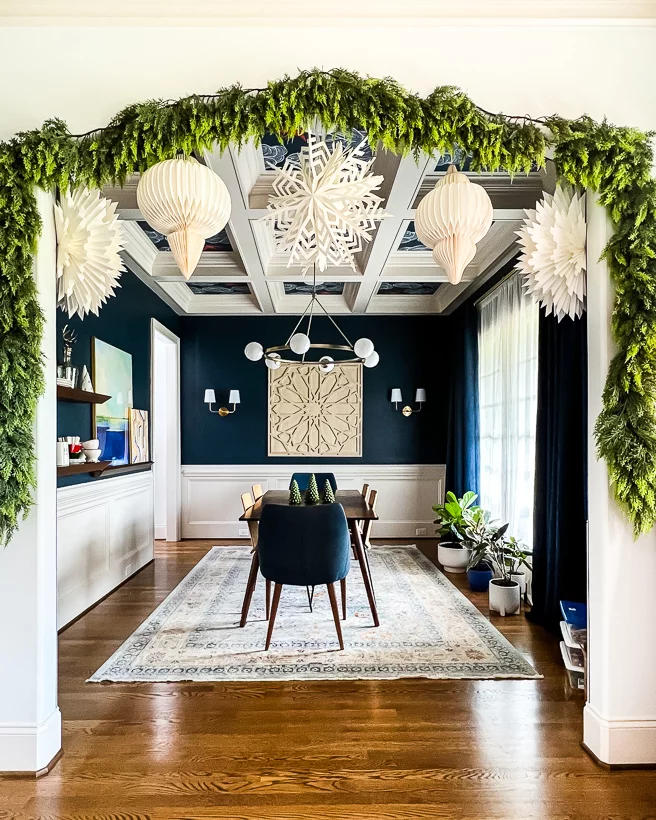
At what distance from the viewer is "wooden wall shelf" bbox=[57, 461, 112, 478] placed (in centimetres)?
347

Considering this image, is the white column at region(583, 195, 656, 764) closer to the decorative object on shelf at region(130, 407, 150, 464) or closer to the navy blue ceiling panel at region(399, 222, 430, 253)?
the navy blue ceiling panel at region(399, 222, 430, 253)

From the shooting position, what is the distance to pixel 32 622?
7.06 feet

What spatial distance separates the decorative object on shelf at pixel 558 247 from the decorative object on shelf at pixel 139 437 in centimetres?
388

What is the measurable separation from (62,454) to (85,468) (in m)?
0.27

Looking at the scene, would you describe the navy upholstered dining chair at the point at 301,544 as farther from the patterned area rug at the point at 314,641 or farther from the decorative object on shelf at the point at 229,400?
the decorative object on shelf at the point at 229,400

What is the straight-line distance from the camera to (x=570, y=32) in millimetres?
2195

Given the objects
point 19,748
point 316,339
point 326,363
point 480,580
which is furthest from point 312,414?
point 19,748

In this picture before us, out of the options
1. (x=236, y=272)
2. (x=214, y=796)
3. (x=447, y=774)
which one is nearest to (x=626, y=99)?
(x=447, y=774)

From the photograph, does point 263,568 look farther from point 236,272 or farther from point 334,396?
point 334,396

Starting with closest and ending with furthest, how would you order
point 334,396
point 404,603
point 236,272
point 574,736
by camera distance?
point 574,736 < point 404,603 < point 236,272 < point 334,396

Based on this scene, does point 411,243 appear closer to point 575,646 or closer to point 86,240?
point 86,240

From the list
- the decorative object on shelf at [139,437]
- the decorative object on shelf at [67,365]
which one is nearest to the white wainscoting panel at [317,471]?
the decorative object on shelf at [139,437]

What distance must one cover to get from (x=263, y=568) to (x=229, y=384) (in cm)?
408

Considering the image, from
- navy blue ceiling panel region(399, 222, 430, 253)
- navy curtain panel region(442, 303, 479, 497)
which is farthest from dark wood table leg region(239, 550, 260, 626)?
navy curtain panel region(442, 303, 479, 497)
